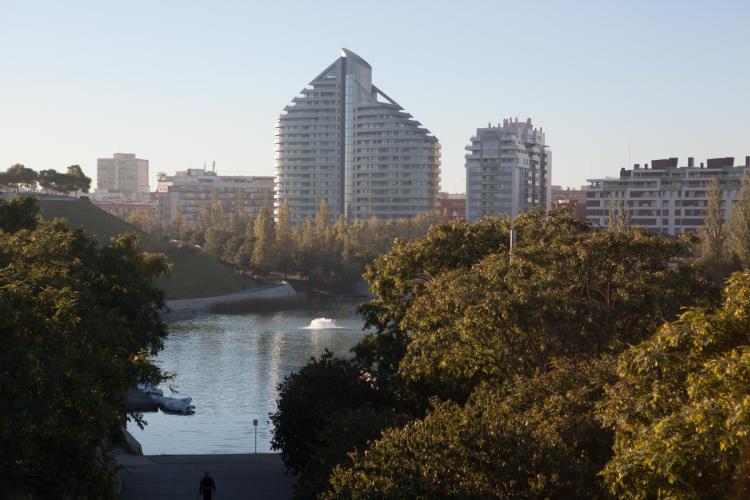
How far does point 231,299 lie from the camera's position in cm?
11888

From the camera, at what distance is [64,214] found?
13325 cm

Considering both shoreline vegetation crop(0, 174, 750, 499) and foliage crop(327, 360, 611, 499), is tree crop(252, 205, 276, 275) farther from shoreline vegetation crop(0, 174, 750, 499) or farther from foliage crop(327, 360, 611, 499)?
foliage crop(327, 360, 611, 499)

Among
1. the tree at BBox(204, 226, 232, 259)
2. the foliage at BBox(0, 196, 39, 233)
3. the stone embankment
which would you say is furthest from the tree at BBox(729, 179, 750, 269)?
the tree at BBox(204, 226, 232, 259)

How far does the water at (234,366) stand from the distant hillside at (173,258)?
589 inches

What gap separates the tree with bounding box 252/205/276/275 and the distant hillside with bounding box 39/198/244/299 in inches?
182

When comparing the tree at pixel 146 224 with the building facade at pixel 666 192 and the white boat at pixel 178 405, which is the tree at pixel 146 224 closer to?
the building facade at pixel 666 192

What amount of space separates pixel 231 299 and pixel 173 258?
44.3 feet

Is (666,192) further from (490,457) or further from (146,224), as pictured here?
(490,457)

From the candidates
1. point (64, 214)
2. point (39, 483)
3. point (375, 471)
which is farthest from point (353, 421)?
point (64, 214)

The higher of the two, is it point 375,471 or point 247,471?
point 375,471

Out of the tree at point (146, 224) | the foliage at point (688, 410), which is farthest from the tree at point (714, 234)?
the tree at point (146, 224)

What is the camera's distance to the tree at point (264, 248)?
136 metres

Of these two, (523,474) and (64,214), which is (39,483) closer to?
(523,474)

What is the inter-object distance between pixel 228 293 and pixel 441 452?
105 m
